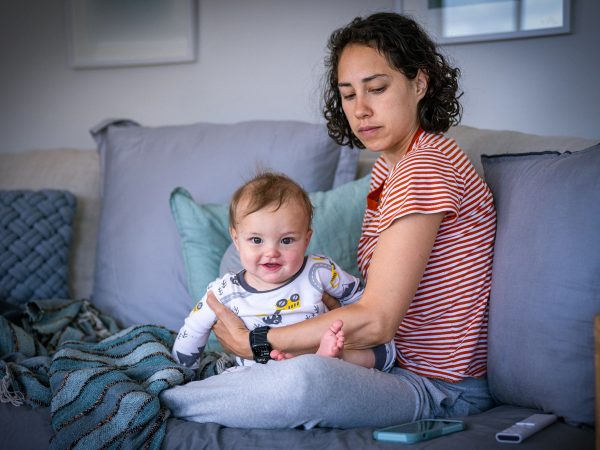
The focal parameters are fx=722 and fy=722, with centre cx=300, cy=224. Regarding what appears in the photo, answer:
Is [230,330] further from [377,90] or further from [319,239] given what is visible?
[377,90]

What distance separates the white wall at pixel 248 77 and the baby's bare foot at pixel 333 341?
1.14 meters

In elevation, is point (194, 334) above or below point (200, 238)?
below

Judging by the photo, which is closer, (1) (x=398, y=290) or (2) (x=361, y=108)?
(1) (x=398, y=290)

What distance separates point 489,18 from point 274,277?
Answer: 129 cm

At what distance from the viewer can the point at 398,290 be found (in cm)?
141

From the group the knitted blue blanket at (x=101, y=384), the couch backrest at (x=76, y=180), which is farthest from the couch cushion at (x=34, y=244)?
the knitted blue blanket at (x=101, y=384)

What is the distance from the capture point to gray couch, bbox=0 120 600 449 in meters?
1.35

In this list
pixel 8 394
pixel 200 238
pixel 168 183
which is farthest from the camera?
pixel 168 183

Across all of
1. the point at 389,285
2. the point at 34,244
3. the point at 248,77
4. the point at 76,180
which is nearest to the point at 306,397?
the point at 389,285

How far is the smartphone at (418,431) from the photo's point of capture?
1.26 metres

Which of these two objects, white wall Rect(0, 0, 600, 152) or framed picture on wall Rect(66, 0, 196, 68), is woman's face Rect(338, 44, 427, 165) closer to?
white wall Rect(0, 0, 600, 152)

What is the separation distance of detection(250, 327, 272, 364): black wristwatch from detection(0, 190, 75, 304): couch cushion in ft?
3.39

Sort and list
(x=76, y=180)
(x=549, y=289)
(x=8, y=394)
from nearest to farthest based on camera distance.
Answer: (x=549, y=289), (x=8, y=394), (x=76, y=180)

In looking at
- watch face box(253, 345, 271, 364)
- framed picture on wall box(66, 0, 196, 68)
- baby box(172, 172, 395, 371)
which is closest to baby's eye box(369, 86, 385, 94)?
baby box(172, 172, 395, 371)
